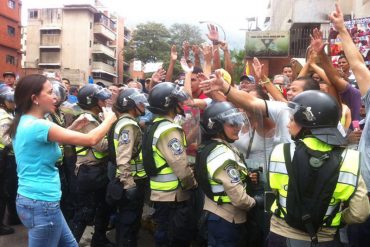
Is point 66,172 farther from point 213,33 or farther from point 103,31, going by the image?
point 103,31

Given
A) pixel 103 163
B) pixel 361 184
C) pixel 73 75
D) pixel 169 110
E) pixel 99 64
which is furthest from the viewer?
pixel 99 64

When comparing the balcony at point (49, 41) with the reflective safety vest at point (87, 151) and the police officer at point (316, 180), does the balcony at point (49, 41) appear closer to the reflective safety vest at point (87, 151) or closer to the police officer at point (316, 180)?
the reflective safety vest at point (87, 151)

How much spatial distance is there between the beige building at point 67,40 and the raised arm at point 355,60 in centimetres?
5142

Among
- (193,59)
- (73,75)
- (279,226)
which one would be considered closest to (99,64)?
(73,75)

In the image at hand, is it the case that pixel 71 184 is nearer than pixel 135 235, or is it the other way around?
pixel 135 235

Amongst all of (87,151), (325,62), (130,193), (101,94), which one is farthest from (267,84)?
(87,151)

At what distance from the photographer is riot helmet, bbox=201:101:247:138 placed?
3.83 metres

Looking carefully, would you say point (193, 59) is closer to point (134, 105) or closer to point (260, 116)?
point (134, 105)

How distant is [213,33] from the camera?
5883 mm

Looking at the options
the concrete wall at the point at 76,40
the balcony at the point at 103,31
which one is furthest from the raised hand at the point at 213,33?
the balcony at the point at 103,31

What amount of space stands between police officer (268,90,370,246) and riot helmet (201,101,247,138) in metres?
0.94

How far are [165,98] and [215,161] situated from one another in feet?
3.71

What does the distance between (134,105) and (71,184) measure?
1840 millimetres

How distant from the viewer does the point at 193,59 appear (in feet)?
22.6
